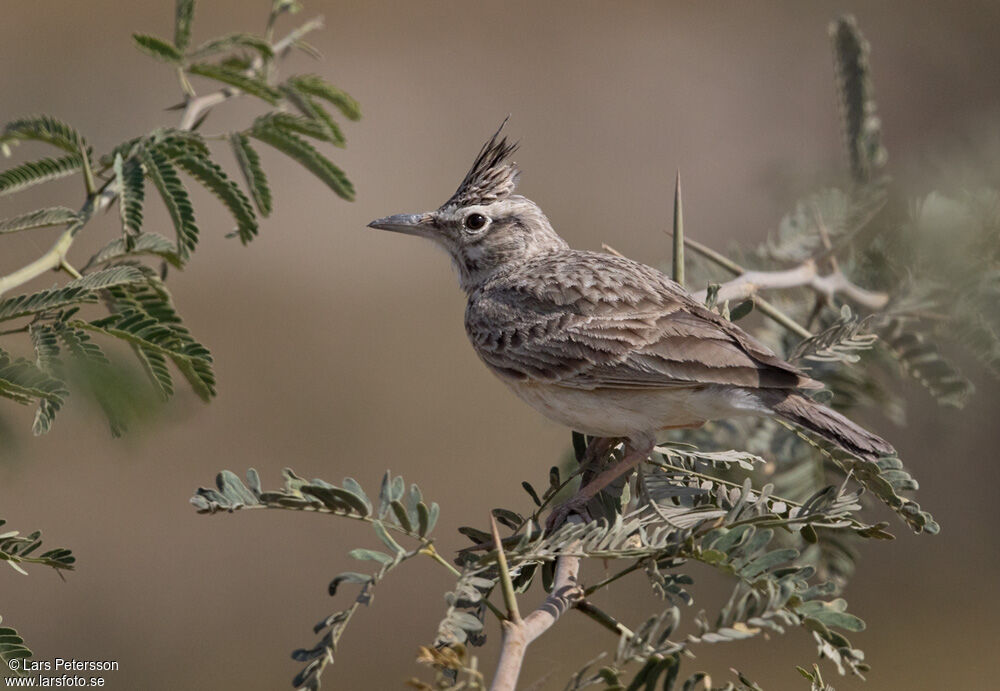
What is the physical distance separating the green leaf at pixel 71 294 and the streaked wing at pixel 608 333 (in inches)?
55.0

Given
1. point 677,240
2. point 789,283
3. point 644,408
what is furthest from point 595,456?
point 789,283

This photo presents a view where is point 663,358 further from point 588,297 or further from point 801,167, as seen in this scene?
point 801,167

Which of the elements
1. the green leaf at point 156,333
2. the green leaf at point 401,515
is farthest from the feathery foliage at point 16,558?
the green leaf at point 401,515

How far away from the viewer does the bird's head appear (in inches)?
166

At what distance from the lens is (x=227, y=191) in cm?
299

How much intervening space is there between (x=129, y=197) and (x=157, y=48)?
2.08 feet

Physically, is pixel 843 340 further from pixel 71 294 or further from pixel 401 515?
pixel 71 294

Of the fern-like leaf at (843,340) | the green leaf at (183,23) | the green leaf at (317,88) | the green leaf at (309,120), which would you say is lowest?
the fern-like leaf at (843,340)

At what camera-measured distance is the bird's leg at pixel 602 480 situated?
9.16 feet

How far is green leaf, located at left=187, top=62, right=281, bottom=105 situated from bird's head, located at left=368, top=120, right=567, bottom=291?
1.12 m

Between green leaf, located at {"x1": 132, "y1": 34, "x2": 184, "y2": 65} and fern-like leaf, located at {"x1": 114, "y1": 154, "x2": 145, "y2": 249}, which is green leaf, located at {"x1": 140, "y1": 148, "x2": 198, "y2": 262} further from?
green leaf, located at {"x1": 132, "y1": 34, "x2": 184, "y2": 65}

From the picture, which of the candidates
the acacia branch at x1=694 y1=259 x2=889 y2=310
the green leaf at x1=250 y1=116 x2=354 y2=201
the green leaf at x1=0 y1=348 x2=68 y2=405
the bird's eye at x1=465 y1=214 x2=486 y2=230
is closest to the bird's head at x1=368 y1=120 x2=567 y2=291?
the bird's eye at x1=465 y1=214 x2=486 y2=230

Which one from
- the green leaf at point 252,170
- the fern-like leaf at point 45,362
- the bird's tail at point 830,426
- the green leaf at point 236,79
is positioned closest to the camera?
the fern-like leaf at point 45,362

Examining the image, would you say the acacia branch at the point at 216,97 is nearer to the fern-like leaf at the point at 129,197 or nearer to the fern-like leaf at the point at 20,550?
the fern-like leaf at the point at 129,197
